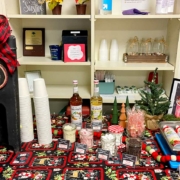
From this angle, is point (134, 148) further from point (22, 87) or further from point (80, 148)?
point (22, 87)

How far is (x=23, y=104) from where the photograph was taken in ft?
3.81

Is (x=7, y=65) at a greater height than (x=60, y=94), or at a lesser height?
greater

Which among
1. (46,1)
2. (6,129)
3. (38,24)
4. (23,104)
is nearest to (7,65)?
(23,104)

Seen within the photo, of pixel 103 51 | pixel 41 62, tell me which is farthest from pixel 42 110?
pixel 103 51

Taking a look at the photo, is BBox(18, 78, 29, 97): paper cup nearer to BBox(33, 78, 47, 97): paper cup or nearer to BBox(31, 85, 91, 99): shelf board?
BBox(33, 78, 47, 97): paper cup

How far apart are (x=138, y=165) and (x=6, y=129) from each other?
0.67 metres

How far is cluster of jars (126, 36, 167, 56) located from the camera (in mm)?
1814

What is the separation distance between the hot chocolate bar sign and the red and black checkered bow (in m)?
0.66

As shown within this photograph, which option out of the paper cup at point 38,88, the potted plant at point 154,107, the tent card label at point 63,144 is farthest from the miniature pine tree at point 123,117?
the paper cup at point 38,88

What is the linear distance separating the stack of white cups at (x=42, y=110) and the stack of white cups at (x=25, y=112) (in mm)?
47

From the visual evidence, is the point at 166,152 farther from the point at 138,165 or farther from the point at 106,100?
the point at 106,100

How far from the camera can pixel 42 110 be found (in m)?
1.16

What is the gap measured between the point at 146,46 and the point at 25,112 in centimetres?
114

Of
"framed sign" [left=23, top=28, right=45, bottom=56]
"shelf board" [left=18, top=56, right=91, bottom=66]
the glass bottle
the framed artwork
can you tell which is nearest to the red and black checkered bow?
the glass bottle
